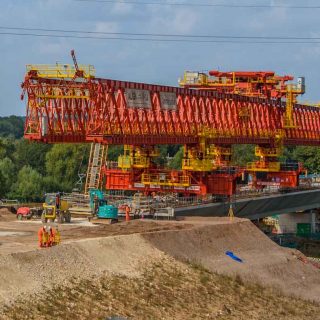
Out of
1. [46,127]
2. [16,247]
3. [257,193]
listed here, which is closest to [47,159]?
[257,193]

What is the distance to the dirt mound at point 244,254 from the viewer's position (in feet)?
191

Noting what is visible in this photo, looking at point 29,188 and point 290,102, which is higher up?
point 290,102

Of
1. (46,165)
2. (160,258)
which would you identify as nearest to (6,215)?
(160,258)

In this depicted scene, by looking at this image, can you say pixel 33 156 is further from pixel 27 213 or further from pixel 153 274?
pixel 153 274

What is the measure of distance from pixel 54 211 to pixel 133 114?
14.8 meters

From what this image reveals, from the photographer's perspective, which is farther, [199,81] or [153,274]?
[199,81]

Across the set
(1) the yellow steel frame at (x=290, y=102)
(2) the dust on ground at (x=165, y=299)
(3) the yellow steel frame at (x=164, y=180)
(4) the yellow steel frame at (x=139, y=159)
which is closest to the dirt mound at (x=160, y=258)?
(2) the dust on ground at (x=165, y=299)

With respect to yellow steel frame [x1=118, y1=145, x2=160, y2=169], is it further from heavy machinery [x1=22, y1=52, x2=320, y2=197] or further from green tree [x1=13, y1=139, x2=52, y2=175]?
green tree [x1=13, y1=139, x2=52, y2=175]

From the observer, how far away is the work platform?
8000 cm

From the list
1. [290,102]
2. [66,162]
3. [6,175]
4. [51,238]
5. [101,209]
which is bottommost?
[51,238]

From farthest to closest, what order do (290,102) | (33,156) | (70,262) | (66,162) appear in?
(33,156) → (66,162) → (290,102) → (70,262)

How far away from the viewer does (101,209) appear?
219 feet

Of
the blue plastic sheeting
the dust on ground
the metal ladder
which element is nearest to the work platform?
the blue plastic sheeting

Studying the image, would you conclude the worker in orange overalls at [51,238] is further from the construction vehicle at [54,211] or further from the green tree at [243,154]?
the green tree at [243,154]
